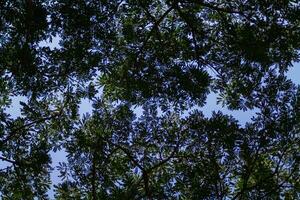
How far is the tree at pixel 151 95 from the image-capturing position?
984cm

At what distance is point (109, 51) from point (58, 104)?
1.78 m

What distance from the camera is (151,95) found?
1092 cm

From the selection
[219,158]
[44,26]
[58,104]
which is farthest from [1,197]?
[219,158]

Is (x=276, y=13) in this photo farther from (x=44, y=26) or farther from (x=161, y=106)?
(x=44, y=26)

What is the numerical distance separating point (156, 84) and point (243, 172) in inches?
110

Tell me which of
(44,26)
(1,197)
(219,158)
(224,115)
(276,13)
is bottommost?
(1,197)

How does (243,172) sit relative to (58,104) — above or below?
below

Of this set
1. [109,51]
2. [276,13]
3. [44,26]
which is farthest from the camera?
[109,51]

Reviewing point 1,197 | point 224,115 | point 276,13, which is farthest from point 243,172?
point 1,197

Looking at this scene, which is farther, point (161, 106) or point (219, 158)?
point (161, 106)

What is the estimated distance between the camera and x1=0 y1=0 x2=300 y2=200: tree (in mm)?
9836

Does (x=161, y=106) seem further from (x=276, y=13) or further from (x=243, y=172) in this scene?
(x=276, y=13)

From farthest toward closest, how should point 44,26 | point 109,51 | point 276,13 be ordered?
1. point 109,51
2. point 276,13
3. point 44,26

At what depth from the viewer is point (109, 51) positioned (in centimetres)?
1090
